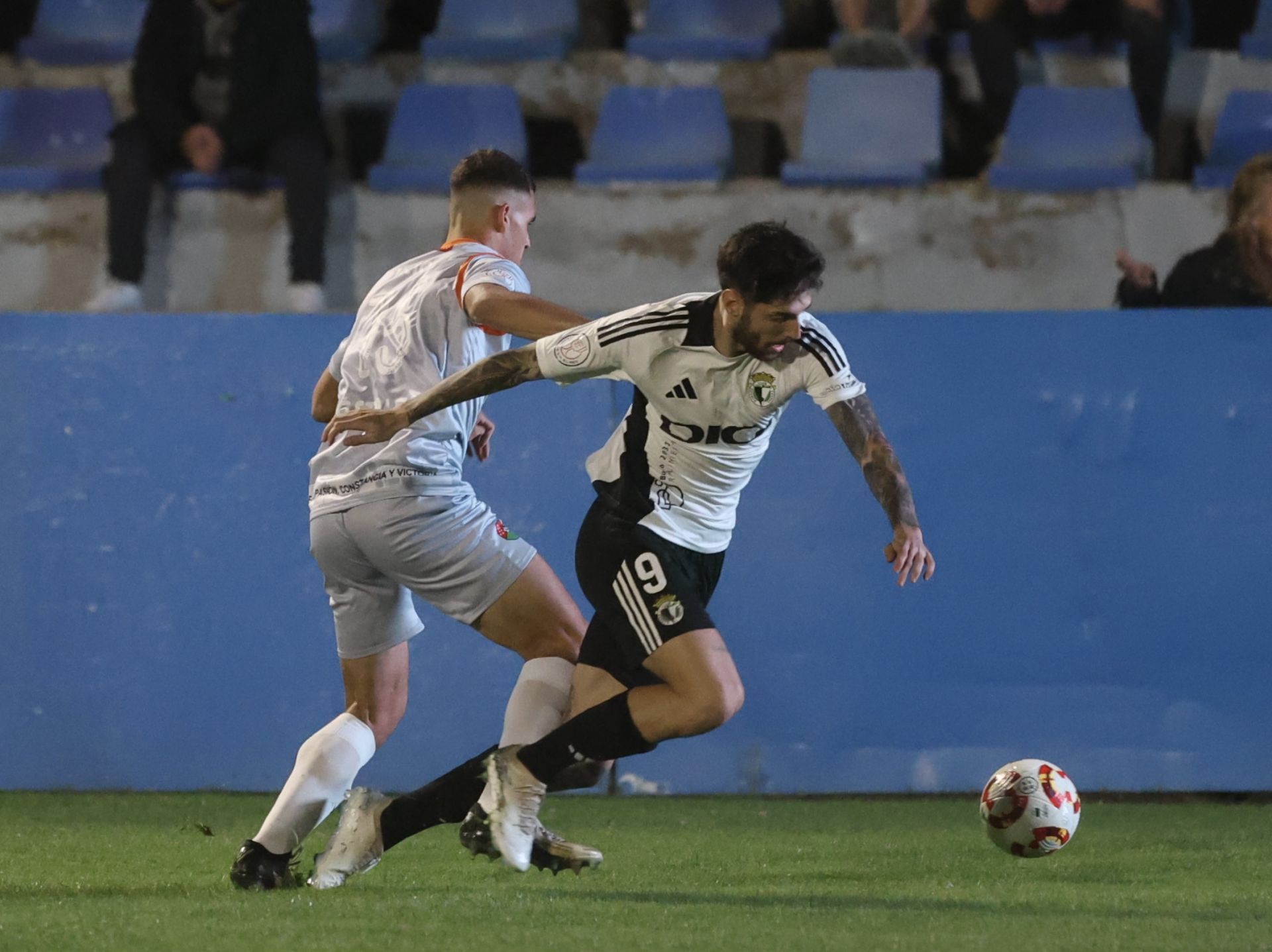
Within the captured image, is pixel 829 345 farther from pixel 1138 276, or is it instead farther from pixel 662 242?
pixel 662 242

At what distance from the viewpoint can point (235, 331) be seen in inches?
264

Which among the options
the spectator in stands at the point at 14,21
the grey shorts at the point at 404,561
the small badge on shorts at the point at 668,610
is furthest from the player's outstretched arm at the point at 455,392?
the spectator in stands at the point at 14,21

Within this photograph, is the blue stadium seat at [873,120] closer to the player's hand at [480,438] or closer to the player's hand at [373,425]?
the player's hand at [480,438]

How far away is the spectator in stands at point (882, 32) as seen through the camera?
944 centimetres

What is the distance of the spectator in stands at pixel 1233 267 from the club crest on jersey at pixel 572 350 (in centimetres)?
358

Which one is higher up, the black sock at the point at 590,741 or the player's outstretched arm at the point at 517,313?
the player's outstretched arm at the point at 517,313

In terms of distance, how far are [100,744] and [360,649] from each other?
2.69m

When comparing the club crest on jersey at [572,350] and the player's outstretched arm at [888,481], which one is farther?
the club crest on jersey at [572,350]

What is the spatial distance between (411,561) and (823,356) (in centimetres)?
118

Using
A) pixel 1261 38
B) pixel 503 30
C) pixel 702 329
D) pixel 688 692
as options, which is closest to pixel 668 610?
pixel 688 692

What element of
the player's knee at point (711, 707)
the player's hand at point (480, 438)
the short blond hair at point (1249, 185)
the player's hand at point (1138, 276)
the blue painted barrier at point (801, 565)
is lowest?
the blue painted barrier at point (801, 565)

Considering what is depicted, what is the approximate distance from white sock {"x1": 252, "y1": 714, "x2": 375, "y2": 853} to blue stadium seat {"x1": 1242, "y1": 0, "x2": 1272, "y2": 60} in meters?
7.18

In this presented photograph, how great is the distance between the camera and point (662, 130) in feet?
30.7

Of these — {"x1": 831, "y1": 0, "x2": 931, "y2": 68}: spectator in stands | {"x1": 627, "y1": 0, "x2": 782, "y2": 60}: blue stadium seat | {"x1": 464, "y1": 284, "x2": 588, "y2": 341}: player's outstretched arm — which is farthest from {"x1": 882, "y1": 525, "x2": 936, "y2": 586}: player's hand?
{"x1": 627, "y1": 0, "x2": 782, "y2": 60}: blue stadium seat
